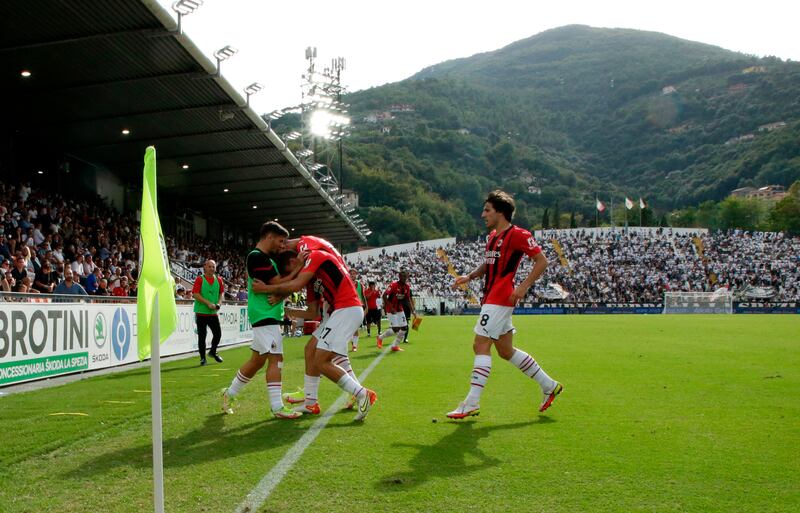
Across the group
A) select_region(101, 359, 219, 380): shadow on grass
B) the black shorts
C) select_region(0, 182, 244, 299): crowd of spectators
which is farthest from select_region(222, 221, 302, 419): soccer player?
the black shorts

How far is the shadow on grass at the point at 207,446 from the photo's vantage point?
532 centimetres

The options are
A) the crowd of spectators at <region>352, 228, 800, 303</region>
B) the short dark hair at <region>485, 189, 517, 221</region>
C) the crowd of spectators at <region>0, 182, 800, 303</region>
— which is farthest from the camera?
the crowd of spectators at <region>352, 228, 800, 303</region>

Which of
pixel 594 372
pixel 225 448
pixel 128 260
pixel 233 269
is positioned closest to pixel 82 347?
pixel 225 448

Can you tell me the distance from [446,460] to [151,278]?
9.68 ft

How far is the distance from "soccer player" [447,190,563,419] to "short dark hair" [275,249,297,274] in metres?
2.04

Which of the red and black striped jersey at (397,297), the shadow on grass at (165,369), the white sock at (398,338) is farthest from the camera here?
the red and black striped jersey at (397,297)

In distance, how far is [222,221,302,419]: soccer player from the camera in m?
7.17

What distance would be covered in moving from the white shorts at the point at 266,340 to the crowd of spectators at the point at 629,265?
5047 cm

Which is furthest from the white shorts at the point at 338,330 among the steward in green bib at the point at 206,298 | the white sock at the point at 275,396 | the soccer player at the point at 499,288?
the steward in green bib at the point at 206,298

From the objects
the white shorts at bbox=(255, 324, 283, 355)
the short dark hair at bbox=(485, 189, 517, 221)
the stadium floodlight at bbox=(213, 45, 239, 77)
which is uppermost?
the stadium floodlight at bbox=(213, 45, 239, 77)

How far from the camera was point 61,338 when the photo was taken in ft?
37.9

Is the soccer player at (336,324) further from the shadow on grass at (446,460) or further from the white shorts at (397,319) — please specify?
the white shorts at (397,319)

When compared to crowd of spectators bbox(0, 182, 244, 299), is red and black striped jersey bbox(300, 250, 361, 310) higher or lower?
lower

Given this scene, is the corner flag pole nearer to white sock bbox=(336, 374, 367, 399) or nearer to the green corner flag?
the green corner flag
